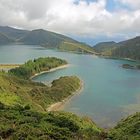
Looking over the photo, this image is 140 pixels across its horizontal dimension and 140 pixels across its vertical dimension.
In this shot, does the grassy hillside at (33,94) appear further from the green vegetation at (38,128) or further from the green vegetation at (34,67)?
the green vegetation at (34,67)

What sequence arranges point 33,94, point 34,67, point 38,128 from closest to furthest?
point 38,128
point 33,94
point 34,67

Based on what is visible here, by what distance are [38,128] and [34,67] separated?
11137cm

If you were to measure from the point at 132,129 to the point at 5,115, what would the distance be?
17.3 meters

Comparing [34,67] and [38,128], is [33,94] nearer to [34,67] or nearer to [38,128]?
[38,128]

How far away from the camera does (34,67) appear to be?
482 feet

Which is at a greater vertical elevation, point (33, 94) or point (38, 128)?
point (38, 128)

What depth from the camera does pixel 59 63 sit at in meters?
183

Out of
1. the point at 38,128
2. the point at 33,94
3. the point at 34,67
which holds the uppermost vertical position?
the point at 38,128

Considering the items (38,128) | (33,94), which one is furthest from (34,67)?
(38,128)

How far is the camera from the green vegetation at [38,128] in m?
33.6

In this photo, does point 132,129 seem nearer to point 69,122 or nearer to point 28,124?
point 69,122

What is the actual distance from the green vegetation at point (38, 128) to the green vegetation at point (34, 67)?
276ft

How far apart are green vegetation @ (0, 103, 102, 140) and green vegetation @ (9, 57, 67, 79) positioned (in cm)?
8425

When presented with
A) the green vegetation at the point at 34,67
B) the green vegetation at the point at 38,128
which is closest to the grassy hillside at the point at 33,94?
the green vegetation at the point at 38,128
